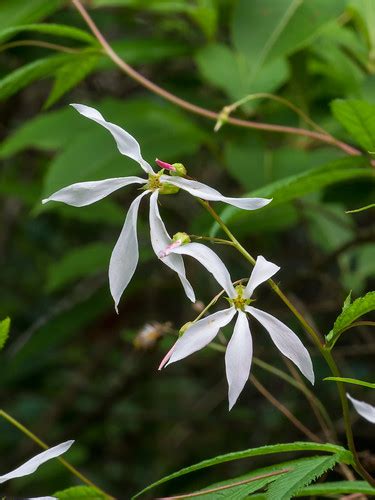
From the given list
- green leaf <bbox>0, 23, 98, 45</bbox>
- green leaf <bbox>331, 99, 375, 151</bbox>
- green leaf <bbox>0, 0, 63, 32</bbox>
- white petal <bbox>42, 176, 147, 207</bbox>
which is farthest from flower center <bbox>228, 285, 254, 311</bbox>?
green leaf <bbox>0, 0, 63, 32</bbox>

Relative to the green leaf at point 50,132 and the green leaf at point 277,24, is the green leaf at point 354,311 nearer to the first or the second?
the green leaf at point 277,24

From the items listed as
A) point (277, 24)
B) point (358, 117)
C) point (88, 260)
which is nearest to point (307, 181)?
point (358, 117)

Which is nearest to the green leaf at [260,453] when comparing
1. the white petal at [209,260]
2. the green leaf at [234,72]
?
the white petal at [209,260]

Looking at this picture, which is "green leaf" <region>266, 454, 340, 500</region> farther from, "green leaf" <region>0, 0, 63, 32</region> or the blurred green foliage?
"green leaf" <region>0, 0, 63, 32</region>

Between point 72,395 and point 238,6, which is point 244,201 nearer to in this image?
point 238,6

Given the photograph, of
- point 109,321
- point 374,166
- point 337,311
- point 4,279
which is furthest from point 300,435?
point 4,279

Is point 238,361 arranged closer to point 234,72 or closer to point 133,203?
point 133,203

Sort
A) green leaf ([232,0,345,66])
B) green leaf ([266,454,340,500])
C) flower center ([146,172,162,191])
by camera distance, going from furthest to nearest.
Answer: green leaf ([232,0,345,66]) → flower center ([146,172,162,191]) → green leaf ([266,454,340,500])
